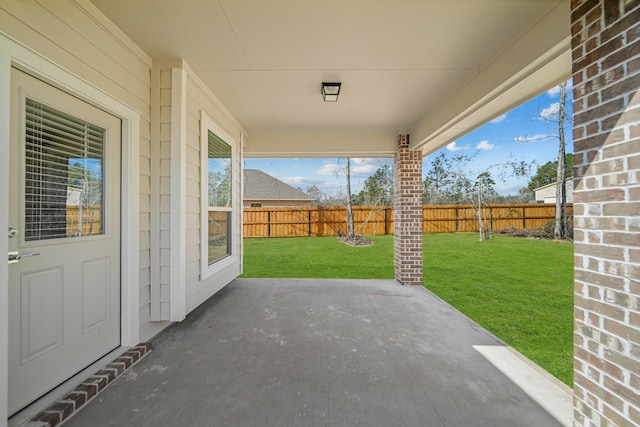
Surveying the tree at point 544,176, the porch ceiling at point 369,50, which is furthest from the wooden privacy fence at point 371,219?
the porch ceiling at point 369,50

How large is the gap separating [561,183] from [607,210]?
426 inches

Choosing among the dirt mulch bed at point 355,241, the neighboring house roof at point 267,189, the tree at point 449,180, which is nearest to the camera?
the dirt mulch bed at point 355,241

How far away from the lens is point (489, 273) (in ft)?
19.4

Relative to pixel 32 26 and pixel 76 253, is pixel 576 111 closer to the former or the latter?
pixel 32 26

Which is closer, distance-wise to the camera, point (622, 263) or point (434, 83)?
point (622, 263)

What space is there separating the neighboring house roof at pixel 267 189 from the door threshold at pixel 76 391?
16491 mm

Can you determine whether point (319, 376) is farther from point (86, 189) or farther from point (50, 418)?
point (86, 189)

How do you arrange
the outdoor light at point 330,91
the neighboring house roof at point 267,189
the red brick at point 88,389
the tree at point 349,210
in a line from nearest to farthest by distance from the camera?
1. the red brick at point 88,389
2. the outdoor light at point 330,91
3. the tree at point 349,210
4. the neighboring house roof at point 267,189

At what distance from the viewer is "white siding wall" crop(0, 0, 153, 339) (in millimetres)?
1650

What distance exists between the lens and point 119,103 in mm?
2377

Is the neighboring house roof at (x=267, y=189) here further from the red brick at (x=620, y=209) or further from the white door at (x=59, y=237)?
the red brick at (x=620, y=209)

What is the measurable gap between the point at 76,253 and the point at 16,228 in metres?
0.45

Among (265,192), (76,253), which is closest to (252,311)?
(76,253)

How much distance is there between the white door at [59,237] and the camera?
1.66m
